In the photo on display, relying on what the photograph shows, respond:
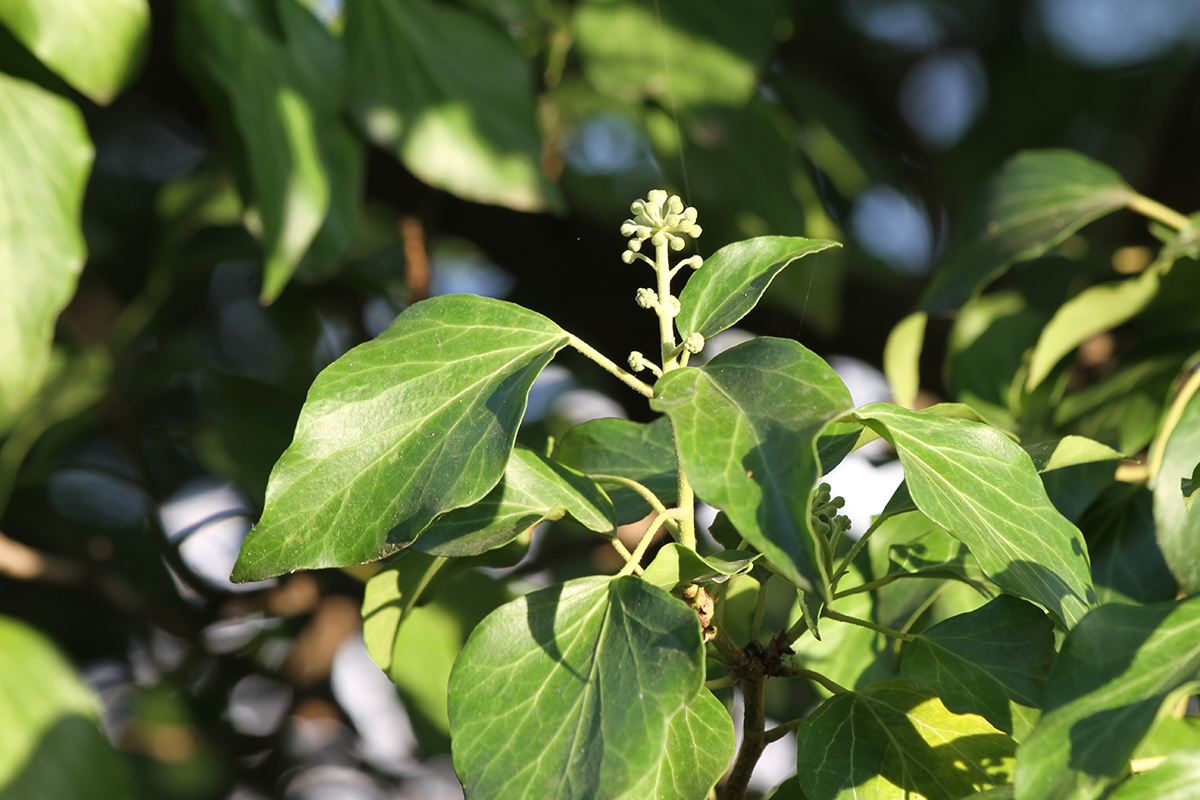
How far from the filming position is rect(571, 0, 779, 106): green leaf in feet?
2.70

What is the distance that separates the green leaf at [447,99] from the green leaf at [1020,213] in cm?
32

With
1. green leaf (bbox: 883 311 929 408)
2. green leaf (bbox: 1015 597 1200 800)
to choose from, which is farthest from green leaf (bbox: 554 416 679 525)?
green leaf (bbox: 883 311 929 408)

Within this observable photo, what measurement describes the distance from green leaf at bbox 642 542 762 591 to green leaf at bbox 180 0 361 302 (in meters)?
0.44

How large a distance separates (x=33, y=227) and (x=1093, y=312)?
63 cm

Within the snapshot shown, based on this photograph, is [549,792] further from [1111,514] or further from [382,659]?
[1111,514]

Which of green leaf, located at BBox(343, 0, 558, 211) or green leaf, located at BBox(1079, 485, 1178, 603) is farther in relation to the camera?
green leaf, located at BBox(343, 0, 558, 211)

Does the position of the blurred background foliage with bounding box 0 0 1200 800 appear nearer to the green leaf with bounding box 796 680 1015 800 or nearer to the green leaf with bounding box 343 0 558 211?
the green leaf with bounding box 343 0 558 211

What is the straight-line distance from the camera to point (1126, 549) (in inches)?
16.4

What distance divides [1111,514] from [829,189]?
828 mm

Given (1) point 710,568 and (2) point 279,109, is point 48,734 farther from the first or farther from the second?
(1) point 710,568

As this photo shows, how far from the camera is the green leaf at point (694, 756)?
10.0 inches

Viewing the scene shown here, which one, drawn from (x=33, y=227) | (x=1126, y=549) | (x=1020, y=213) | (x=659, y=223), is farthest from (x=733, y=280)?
(x=33, y=227)

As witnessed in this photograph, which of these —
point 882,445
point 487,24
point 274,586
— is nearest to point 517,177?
point 487,24

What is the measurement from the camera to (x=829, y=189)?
119 cm
